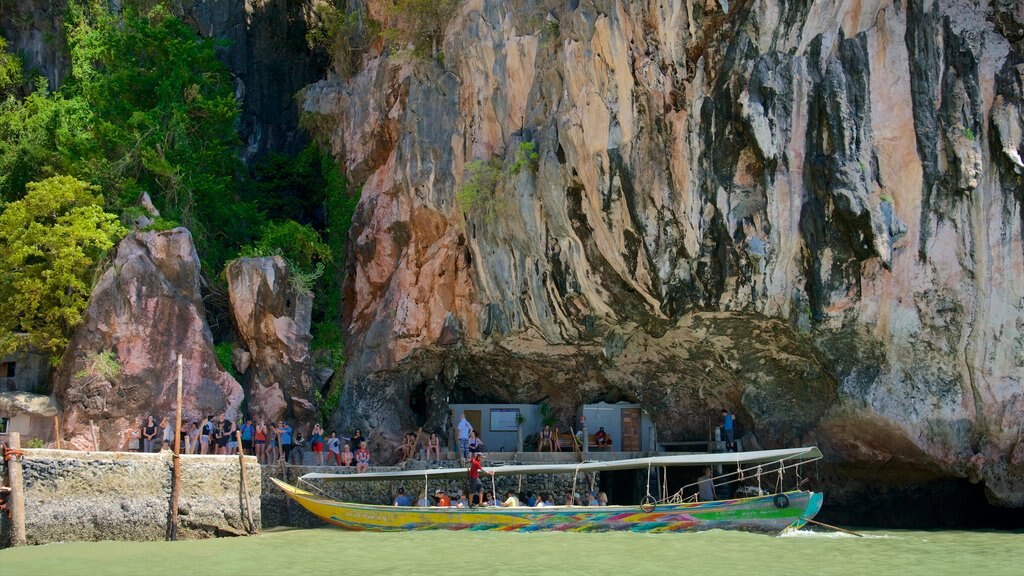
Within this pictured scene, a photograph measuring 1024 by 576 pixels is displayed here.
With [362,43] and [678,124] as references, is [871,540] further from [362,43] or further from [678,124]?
[362,43]

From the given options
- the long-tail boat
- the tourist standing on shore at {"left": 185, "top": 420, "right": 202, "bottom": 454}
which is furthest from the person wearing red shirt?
the tourist standing on shore at {"left": 185, "top": 420, "right": 202, "bottom": 454}

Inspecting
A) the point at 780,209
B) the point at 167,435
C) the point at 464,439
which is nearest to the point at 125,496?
the point at 167,435

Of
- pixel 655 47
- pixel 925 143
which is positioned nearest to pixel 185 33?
pixel 655 47

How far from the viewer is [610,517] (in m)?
17.4

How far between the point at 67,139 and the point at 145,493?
40.1ft

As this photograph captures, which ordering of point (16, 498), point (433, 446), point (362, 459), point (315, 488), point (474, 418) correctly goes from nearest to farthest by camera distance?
1. point (16, 498)
2. point (315, 488)
3. point (362, 459)
4. point (433, 446)
5. point (474, 418)

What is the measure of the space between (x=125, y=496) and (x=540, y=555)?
26.6ft

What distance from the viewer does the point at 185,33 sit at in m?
28.4

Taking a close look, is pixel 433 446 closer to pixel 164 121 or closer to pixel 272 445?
pixel 272 445

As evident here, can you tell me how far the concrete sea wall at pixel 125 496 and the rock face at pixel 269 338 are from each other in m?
4.67

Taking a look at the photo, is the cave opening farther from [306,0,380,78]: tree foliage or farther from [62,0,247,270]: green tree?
[306,0,380,78]: tree foliage

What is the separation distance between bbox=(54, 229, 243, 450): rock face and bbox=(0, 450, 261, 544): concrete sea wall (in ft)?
12.9

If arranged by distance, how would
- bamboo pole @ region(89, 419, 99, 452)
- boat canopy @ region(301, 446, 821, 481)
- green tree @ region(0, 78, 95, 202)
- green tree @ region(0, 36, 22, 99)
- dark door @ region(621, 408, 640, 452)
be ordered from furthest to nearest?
green tree @ region(0, 36, 22, 99), green tree @ region(0, 78, 95, 202), dark door @ region(621, 408, 640, 452), bamboo pole @ region(89, 419, 99, 452), boat canopy @ region(301, 446, 821, 481)

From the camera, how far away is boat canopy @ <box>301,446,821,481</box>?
17.6 meters
